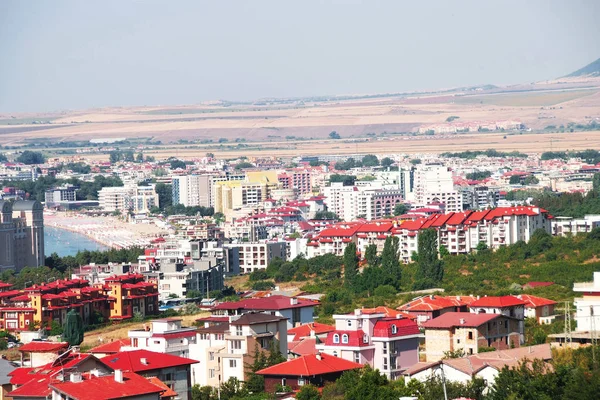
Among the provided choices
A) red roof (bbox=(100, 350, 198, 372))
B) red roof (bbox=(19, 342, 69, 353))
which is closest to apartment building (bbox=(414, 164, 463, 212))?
red roof (bbox=(19, 342, 69, 353))

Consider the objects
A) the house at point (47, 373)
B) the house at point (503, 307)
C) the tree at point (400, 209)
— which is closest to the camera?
the house at point (47, 373)

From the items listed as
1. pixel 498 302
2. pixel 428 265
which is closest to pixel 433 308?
pixel 498 302

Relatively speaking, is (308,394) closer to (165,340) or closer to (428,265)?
(165,340)

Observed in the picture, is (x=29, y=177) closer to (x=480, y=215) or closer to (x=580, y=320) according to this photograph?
(x=480, y=215)

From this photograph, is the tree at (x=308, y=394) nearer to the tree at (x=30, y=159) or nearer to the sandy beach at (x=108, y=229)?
the sandy beach at (x=108, y=229)

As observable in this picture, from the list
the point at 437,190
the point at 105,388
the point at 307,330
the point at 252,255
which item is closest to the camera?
the point at 105,388

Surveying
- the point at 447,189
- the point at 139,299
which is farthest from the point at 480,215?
the point at 447,189

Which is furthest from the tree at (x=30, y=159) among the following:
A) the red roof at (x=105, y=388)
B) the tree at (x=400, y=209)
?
the red roof at (x=105, y=388)

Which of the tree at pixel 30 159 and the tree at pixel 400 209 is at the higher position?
the tree at pixel 30 159
